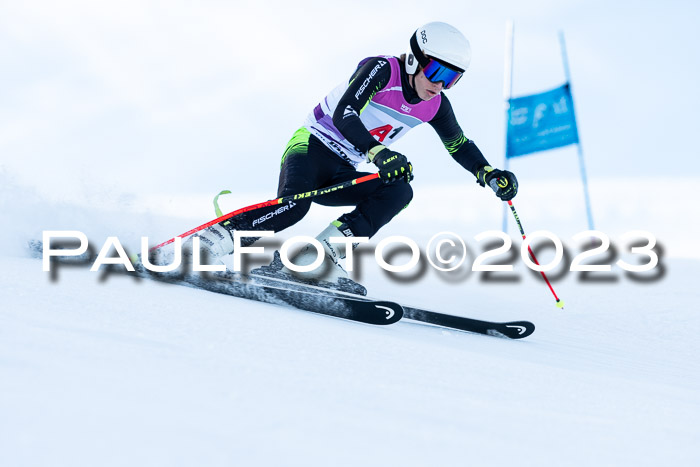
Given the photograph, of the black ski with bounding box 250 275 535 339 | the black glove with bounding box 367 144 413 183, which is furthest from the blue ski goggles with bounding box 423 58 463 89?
the black ski with bounding box 250 275 535 339

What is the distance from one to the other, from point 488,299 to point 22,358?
473 centimetres

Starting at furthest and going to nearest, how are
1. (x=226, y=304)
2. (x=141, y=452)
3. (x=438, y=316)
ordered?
(x=438, y=316) < (x=226, y=304) < (x=141, y=452)

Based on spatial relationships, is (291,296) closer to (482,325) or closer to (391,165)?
(391,165)

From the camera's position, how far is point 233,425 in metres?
1.11

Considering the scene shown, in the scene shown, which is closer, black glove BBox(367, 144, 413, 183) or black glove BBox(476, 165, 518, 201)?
black glove BBox(367, 144, 413, 183)

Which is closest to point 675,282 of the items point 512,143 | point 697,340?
point 697,340

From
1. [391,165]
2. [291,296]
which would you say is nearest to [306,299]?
[291,296]

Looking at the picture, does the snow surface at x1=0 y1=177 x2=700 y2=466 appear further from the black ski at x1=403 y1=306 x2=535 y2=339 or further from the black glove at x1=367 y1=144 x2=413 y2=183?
the black glove at x1=367 y1=144 x2=413 y2=183

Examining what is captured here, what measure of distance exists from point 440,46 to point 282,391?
2.70 metres

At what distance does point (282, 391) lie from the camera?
135 centimetres

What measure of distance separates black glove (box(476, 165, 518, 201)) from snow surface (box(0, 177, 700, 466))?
118 cm

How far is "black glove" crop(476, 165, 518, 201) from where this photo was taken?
3.92 meters

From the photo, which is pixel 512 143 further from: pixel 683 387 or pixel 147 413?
pixel 147 413

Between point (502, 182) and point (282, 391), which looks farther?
point (502, 182)
